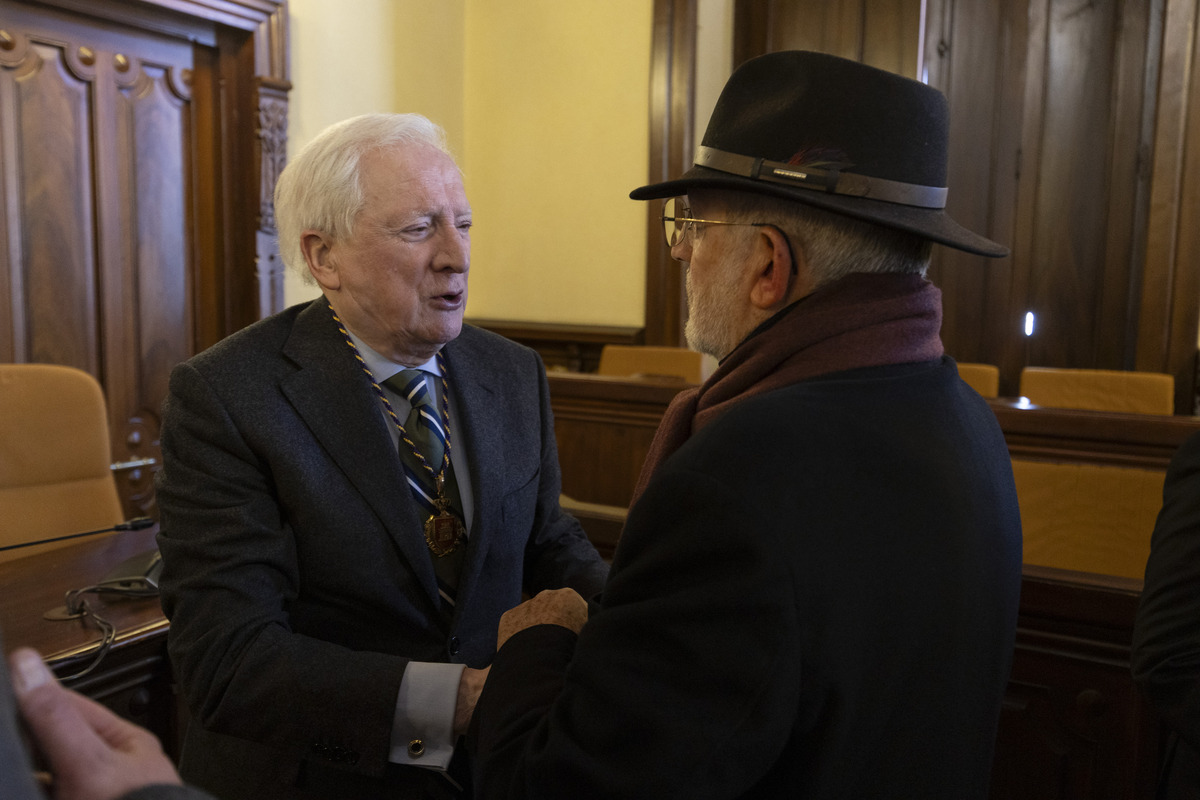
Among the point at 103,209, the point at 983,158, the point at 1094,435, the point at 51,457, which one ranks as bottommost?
the point at 51,457

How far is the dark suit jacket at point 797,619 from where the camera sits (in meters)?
0.82

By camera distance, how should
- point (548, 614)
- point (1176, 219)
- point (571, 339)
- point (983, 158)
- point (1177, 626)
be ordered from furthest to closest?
point (571, 339) → point (983, 158) → point (1176, 219) → point (1177, 626) → point (548, 614)

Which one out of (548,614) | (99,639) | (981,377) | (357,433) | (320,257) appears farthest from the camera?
(981,377)

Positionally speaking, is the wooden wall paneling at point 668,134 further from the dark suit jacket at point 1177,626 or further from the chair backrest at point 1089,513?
the dark suit jacket at point 1177,626

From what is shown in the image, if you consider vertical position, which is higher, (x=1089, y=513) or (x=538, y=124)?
(x=538, y=124)

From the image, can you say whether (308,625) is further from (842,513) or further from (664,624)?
(842,513)

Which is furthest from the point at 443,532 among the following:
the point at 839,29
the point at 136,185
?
the point at 839,29

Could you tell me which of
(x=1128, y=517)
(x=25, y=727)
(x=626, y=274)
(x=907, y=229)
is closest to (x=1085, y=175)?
(x=626, y=274)

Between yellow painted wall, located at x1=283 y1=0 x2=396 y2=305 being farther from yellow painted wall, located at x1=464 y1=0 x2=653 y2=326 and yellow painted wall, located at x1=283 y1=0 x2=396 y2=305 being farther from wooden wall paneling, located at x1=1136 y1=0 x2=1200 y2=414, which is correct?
wooden wall paneling, located at x1=1136 y1=0 x2=1200 y2=414

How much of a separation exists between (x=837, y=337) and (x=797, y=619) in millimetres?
294

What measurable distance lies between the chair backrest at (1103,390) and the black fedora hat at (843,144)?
2748 mm

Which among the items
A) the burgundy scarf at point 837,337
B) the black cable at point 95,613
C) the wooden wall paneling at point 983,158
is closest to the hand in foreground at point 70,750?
the burgundy scarf at point 837,337

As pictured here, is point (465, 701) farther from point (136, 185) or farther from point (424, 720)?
point (136, 185)

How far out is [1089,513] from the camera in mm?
2346
